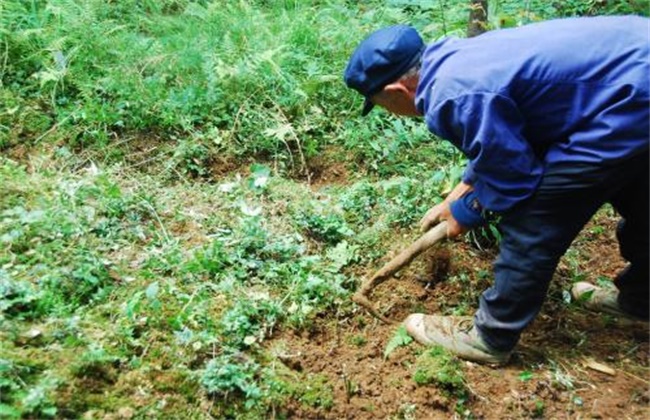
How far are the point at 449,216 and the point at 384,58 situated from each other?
78 centimetres

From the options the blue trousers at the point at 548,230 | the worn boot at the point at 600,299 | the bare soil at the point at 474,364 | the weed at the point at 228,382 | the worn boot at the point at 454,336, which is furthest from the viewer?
the worn boot at the point at 600,299

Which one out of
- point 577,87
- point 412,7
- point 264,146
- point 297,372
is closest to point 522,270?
point 577,87

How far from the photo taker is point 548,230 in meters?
2.44

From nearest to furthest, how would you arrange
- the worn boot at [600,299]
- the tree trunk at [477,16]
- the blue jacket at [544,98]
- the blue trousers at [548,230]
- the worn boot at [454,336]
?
the blue jacket at [544,98] < the blue trousers at [548,230] < the worn boot at [454,336] < the worn boot at [600,299] < the tree trunk at [477,16]

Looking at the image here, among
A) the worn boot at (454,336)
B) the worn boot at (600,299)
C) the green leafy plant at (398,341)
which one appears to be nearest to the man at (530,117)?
the worn boot at (454,336)

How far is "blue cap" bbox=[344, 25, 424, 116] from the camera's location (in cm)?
246

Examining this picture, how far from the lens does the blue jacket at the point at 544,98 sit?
2211mm

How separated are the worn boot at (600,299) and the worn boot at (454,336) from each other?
0.67 metres

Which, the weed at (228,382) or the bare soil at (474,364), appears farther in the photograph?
the bare soil at (474,364)

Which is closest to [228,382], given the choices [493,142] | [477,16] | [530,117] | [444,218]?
[444,218]

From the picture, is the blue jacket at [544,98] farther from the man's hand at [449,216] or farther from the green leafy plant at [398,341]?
the green leafy plant at [398,341]

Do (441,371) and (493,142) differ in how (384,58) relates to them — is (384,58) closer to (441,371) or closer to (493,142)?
(493,142)

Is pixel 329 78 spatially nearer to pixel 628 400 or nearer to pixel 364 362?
pixel 364 362

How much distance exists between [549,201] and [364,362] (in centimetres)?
111
